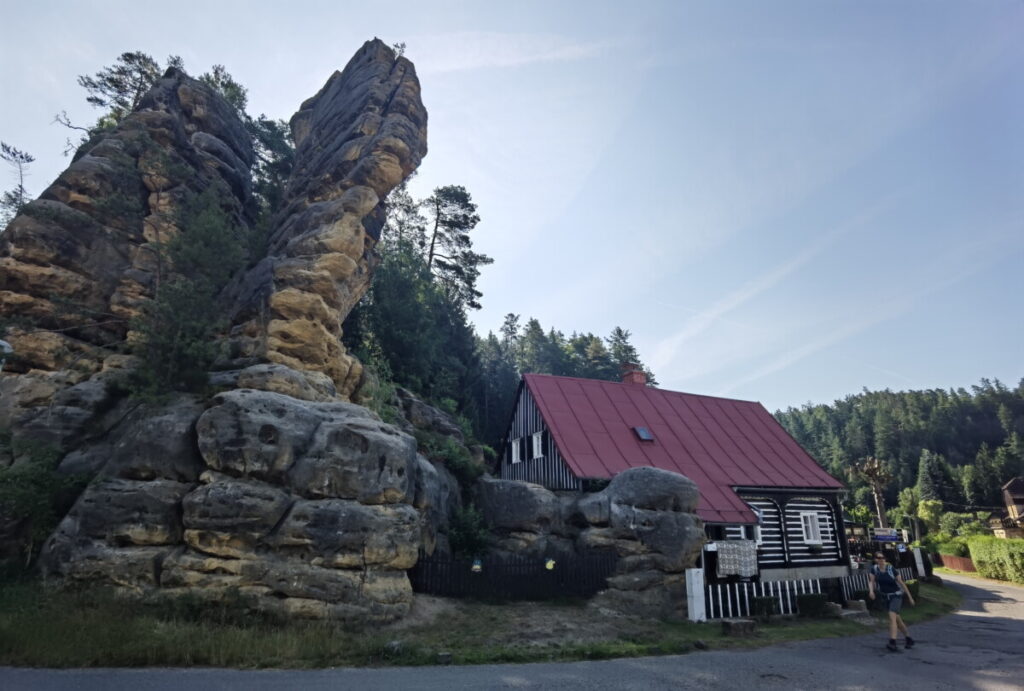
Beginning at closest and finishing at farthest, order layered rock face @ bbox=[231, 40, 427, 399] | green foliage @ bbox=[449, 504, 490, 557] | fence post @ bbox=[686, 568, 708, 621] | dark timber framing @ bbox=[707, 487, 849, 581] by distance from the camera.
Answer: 1. fence post @ bbox=[686, 568, 708, 621]
2. green foliage @ bbox=[449, 504, 490, 557]
3. layered rock face @ bbox=[231, 40, 427, 399]
4. dark timber framing @ bbox=[707, 487, 849, 581]

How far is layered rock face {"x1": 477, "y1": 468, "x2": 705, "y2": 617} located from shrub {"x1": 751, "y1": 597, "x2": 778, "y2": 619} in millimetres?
1958

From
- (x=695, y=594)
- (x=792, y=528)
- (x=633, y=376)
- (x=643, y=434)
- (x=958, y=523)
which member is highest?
(x=633, y=376)

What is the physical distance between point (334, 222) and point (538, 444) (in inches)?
518

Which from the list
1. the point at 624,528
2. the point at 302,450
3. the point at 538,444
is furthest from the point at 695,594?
the point at 302,450

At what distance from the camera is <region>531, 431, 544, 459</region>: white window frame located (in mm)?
24016

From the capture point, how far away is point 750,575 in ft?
56.2

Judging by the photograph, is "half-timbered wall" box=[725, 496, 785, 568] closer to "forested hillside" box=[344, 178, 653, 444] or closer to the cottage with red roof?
the cottage with red roof

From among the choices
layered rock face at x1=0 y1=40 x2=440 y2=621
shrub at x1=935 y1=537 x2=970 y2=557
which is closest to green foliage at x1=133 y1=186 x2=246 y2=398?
layered rock face at x1=0 y1=40 x2=440 y2=621

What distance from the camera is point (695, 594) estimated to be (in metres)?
14.9

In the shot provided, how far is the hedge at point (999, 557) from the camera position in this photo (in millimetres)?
30812

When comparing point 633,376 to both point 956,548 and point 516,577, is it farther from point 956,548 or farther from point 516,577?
point 956,548

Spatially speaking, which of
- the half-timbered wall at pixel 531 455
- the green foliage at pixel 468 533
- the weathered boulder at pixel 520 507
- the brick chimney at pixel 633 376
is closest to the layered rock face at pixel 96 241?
the green foliage at pixel 468 533

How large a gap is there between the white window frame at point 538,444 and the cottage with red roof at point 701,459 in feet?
0.15

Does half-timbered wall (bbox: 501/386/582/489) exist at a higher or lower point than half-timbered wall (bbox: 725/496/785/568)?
higher
